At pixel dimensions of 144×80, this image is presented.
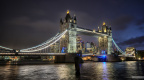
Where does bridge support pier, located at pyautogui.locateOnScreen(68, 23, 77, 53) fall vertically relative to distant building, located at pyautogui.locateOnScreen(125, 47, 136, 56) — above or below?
above

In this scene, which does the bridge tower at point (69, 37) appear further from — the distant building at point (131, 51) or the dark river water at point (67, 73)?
the distant building at point (131, 51)

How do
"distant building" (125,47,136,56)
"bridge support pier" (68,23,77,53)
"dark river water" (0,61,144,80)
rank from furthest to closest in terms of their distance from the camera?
1. "distant building" (125,47,136,56)
2. "bridge support pier" (68,23,77,53)
3. "dark river water" (0,61,144,80)

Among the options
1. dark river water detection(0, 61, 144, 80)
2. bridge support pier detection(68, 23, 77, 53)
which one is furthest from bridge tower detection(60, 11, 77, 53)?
dark river water detection(0, 61, 144, 80)

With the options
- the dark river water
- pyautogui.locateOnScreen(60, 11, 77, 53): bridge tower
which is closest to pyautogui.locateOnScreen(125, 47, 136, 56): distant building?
pyautogui.locateOnScreen(60, 11, 77, 53): bridge tower

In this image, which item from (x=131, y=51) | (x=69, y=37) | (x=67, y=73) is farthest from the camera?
(x=131, y=51)

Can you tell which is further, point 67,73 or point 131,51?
point 131,51

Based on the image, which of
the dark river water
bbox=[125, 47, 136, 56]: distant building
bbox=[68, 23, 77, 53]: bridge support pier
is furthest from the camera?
bbox=[125, 47, 136, 56]: distant building

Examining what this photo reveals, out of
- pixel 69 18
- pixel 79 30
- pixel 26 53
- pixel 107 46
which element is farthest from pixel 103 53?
pixel 26 53

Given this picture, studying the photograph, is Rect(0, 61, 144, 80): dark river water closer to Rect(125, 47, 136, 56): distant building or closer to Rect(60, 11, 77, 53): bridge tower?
Rect(60, 11, 77, 53): bridge tower

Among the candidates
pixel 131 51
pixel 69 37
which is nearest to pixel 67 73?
pixel 69 37

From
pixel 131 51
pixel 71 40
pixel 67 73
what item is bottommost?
pixel 67 73

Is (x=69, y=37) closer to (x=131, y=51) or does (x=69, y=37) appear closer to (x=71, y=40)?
(x=71, y=40)

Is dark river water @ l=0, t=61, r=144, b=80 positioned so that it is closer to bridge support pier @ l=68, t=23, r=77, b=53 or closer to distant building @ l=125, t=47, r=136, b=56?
bridge support pier @ l=68, t=23, r=77, b=53

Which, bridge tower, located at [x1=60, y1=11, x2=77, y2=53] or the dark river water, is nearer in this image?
the dark river water
